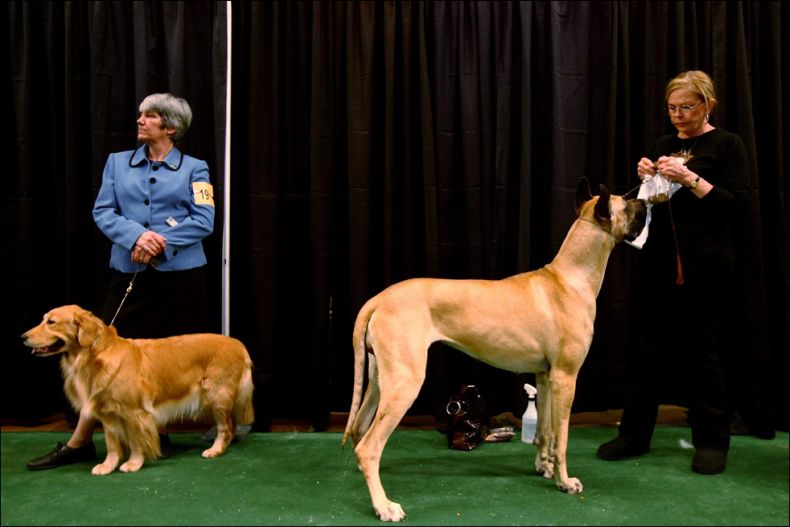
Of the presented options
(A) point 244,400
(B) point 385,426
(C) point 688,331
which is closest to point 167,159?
(A) point 244,400

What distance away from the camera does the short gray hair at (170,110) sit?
3.72 meters

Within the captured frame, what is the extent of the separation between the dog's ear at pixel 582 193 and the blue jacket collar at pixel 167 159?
222cm

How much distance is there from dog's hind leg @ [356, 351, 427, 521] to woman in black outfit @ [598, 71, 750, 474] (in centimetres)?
144

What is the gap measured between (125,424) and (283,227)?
1.62 m

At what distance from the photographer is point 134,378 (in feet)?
11.5

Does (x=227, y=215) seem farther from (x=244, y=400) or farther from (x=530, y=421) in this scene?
(x=530, y=421)

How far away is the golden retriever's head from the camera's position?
334cm

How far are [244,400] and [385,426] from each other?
1409mm

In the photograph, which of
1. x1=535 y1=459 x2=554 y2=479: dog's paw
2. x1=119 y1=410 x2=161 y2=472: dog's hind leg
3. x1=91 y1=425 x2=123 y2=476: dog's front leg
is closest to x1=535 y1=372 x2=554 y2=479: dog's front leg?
x1=535 y1=459 x2=554 y2=479: dog's paw

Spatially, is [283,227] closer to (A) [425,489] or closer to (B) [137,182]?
(B) [137,182]

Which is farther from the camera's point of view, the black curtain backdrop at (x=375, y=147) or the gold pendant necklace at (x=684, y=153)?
the black curtain backdrop at (x=375, y=147)

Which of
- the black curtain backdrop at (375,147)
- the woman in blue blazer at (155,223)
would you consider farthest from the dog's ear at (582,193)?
the woman in blue blazer at (155,223)

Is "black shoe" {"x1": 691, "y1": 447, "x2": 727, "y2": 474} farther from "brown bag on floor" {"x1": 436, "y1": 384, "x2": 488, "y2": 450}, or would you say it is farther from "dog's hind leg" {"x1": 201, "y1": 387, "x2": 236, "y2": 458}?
"dog's hind leg" {"x1": 201, "y1": 387, "x2": 236, "y2": 458}

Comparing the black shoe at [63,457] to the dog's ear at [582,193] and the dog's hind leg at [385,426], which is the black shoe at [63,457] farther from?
the dog's ear at [582,193]
